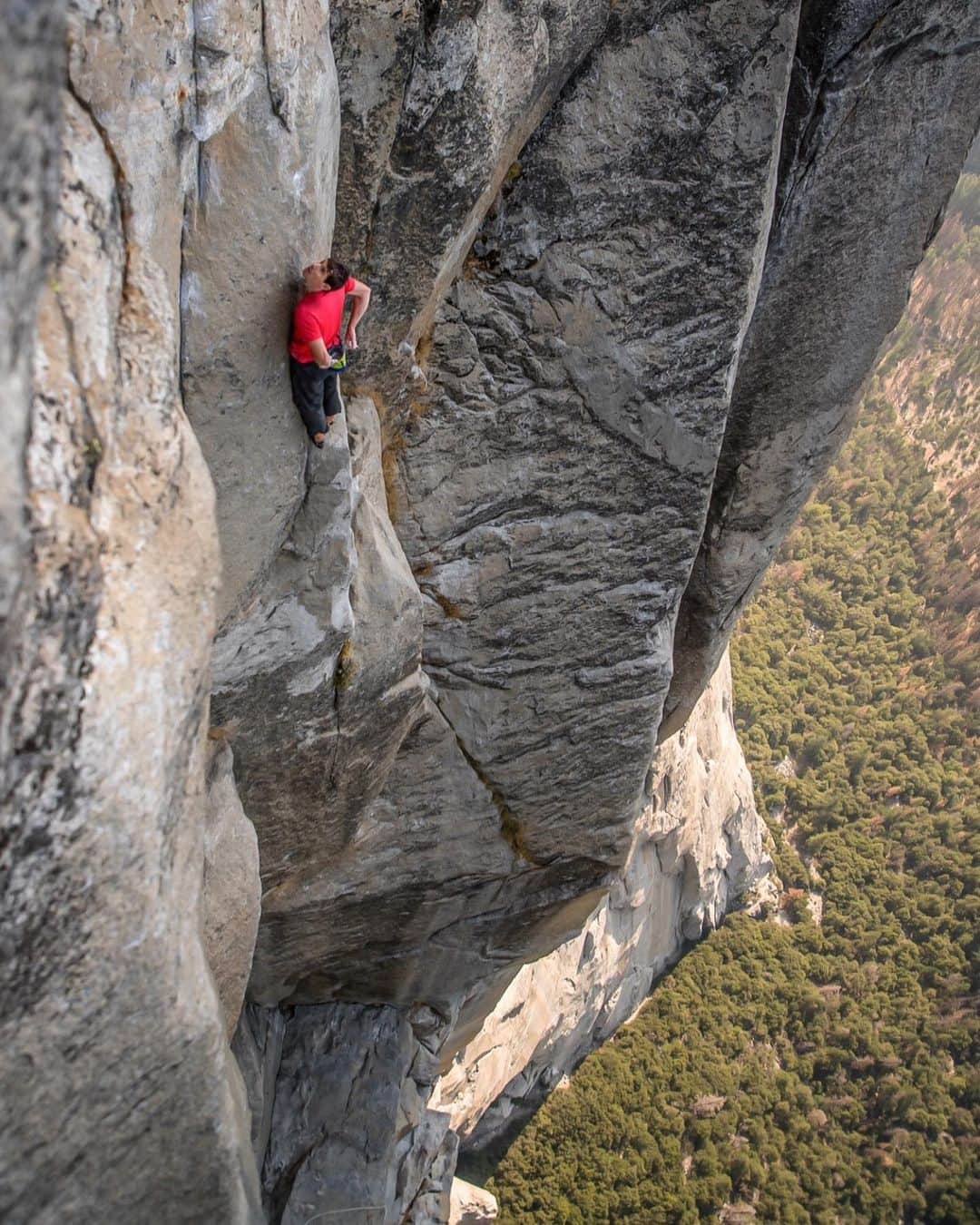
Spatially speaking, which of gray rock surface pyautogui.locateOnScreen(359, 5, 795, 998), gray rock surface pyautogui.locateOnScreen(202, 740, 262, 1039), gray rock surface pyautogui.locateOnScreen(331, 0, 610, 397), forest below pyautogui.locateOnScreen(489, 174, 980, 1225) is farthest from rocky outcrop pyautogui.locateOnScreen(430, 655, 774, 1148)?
→ gray rock surface pyautogui.locateOnScreen(331, 0, 610, 397)

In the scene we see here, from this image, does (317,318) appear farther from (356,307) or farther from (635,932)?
(635,932)

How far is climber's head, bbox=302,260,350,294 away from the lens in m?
3.76

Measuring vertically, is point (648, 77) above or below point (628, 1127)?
above

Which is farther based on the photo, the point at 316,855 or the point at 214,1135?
the point at 316,855

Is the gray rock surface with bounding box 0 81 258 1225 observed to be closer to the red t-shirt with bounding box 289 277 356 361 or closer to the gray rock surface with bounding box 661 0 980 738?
the red t-shirt with bounding box 289 277 356 361

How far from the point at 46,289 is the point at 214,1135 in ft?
10.1

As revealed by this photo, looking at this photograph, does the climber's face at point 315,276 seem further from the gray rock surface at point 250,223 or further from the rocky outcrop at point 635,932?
the rocky outcrop at point 635,932

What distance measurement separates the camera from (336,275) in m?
3.84

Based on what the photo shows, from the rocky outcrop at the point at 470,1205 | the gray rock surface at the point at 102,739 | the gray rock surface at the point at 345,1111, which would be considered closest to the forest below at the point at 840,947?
the rocky outcrop at the point at 470,1205

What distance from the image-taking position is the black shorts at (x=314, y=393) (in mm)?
4105

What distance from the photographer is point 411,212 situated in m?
4.57

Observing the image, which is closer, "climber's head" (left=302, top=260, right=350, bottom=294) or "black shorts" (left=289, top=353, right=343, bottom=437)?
"climber's head" (left=302, top=260, right=350, bottom=294)

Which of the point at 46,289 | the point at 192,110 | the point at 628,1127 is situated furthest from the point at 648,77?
the point at 628,1127

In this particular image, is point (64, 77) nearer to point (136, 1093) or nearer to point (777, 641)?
point (136, 1093)
